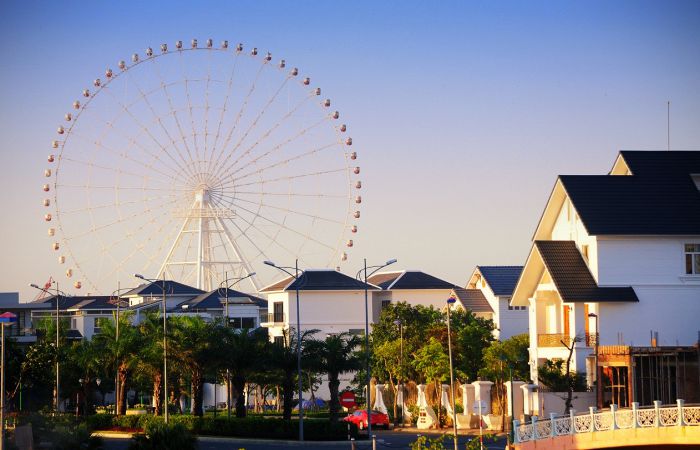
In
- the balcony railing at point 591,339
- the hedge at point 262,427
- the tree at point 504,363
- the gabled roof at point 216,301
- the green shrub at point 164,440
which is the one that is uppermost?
the gabled roof at point 216,301

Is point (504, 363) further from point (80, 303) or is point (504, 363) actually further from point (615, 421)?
point (80, 303)

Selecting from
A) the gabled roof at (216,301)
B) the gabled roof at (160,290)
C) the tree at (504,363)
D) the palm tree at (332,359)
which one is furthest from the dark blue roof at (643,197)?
the gabled roof at (160,290)

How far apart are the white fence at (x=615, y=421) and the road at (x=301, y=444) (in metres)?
10.6

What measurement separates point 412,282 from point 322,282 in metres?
8.91

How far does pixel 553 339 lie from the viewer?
6275cm

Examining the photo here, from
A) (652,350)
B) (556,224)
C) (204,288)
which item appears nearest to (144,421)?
(556,224)

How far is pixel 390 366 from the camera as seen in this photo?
80.2m

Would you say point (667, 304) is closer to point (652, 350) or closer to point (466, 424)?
point (652, 350)

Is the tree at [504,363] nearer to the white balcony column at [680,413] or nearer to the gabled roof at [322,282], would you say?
the white balcony column at [680,413]

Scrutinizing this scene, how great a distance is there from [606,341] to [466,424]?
997cm

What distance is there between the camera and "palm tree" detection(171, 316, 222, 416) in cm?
6800

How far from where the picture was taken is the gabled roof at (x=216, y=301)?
11569cm

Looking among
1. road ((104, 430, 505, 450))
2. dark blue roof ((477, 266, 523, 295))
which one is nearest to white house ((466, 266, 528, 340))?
dark blue roof ((477, 266, 523, 295))

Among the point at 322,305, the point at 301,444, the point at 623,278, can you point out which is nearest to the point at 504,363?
the point at 623,278
